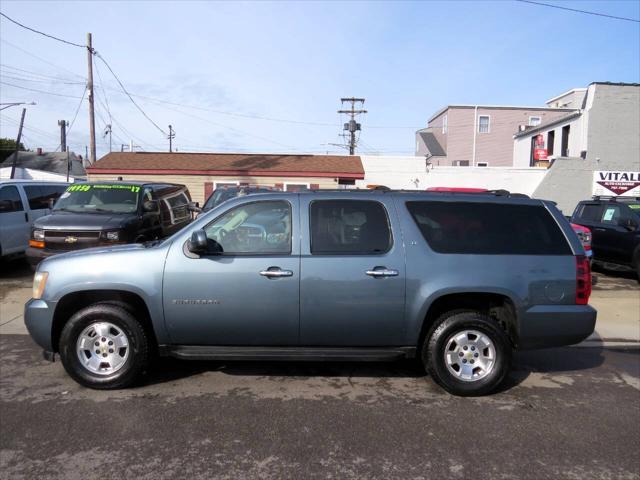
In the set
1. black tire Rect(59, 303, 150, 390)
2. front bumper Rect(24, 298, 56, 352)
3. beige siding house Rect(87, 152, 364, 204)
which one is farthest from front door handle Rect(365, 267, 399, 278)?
beige siding house Rect(87, 152, 364, 204)

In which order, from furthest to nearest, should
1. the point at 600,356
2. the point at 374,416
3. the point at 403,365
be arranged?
the point at 600,356 → the point at 403,365 → the point at 374,416

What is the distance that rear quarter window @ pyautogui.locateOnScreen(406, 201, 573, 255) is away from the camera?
14.3ft

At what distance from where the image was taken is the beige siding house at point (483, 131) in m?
35.6

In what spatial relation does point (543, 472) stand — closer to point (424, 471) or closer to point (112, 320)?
point (424, 471)

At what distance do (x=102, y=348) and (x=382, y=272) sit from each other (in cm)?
253

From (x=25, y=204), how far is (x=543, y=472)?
11.0 meters

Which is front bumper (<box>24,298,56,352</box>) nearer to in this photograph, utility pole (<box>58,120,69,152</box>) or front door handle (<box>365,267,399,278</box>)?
front door handle (<box>365,267,399,278</box>)

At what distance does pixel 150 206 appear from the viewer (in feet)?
30.5

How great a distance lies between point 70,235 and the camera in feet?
26.4

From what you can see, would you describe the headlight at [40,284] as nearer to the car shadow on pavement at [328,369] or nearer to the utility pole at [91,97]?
the car shadow on pavement at [328,369]

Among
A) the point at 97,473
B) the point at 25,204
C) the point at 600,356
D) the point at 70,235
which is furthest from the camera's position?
the point at 25,204

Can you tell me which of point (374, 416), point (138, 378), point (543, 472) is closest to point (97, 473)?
point (138, 378)

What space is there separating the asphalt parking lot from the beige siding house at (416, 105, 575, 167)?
32.2 m

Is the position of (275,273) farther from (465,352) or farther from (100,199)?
(100,199)
